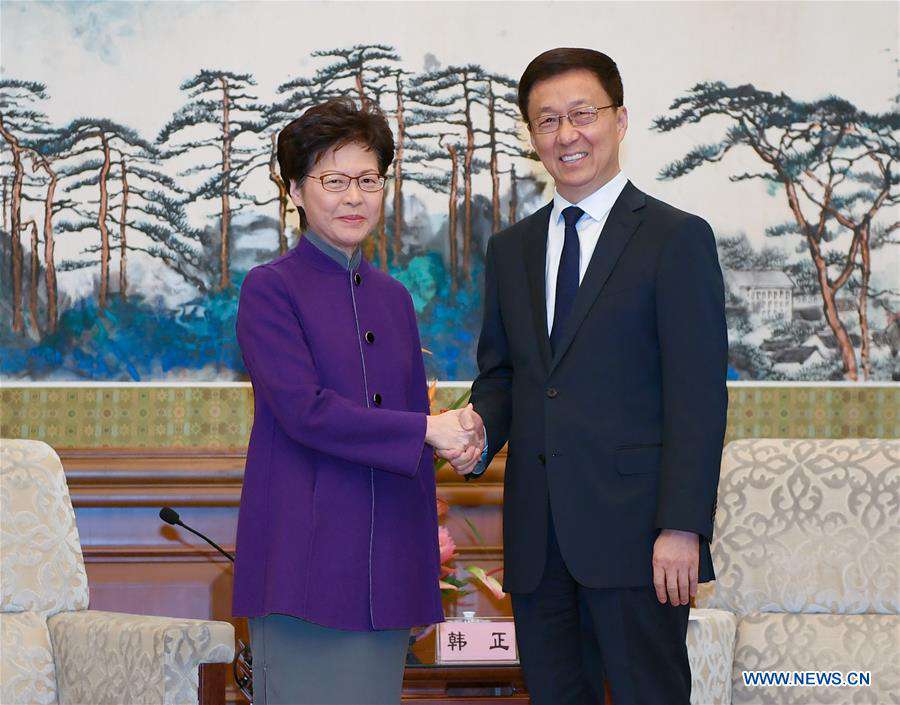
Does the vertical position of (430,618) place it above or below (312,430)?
below

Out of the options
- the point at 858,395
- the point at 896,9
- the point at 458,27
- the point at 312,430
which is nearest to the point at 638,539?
the point at 312,430

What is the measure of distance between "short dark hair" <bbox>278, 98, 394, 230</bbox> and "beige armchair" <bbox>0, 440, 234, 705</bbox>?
1.18 m

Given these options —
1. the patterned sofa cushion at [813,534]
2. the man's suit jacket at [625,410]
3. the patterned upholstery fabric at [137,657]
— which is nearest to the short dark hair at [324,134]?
the man's suit jacket at [625,410]

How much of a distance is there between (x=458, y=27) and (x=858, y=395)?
71.7 inches

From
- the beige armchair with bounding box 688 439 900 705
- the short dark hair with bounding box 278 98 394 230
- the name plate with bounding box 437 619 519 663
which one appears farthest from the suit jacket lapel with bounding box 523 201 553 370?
the beige armchair with bounding box 688 439 900 705

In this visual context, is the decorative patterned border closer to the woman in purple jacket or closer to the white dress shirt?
the white dress shirt

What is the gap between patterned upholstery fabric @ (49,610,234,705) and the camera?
2521 mm

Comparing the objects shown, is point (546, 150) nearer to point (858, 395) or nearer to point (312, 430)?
point (312, 430)

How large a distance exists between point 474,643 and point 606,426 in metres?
1.01

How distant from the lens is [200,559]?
3.67m

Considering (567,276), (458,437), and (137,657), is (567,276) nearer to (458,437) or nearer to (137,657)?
(458,437)

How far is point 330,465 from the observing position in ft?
6.11

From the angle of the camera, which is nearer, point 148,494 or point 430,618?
point 430,618

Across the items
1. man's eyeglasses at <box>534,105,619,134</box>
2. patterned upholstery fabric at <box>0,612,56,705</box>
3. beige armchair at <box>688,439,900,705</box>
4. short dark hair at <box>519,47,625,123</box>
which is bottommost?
patterned upholstery fabric at <box>0,612,56,705</box>
